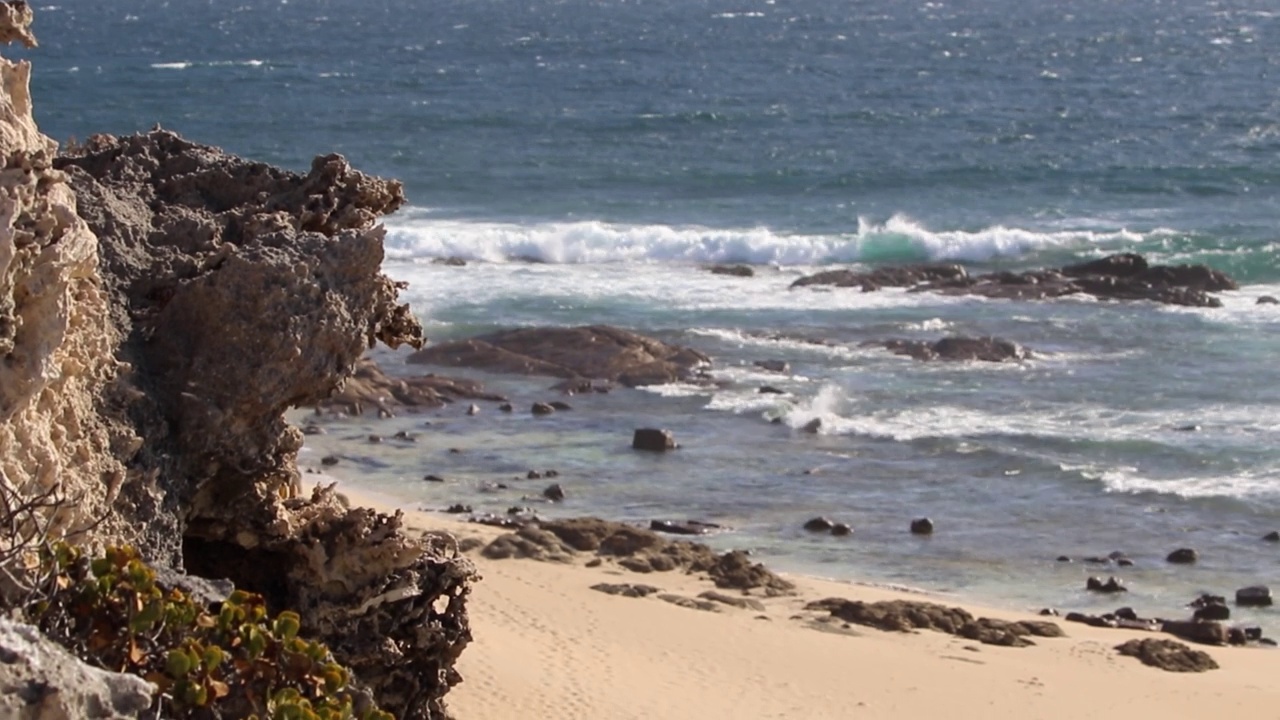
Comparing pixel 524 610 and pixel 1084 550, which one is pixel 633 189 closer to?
pixel 1084 550

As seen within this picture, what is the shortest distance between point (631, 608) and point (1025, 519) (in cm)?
591


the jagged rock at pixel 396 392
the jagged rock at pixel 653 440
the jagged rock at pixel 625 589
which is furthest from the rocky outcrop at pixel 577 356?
the jagged rock at pixel 625 589

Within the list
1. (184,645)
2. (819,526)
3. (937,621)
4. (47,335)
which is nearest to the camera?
(184,645)

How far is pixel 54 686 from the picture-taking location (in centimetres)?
544

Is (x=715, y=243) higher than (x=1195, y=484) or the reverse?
higher

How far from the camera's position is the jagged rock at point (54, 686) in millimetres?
5359

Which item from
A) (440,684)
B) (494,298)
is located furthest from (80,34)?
(440,684)

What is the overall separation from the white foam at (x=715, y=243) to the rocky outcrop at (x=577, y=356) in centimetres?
1009

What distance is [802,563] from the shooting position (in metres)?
19.8

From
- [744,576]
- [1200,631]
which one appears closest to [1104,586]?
[1200,631]

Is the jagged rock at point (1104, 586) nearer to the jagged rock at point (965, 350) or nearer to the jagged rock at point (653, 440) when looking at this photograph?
the jagged rock at point (653, 440)

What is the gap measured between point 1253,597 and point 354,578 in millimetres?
11732

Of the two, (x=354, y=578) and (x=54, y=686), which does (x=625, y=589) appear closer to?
(x=354, y=578)

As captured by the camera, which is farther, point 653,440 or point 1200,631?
point 653,440
